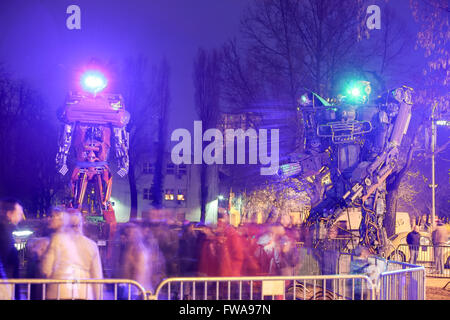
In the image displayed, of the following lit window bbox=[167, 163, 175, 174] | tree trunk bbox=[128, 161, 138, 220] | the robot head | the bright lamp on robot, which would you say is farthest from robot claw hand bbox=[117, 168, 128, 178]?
lit window bbox=[167, 163, 175, 174]

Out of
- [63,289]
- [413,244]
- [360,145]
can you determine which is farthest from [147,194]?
[63,289]

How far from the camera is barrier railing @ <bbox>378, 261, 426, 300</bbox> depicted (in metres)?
6.74

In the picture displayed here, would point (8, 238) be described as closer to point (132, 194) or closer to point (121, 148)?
point (121, 148)

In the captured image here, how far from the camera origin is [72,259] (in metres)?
5.89

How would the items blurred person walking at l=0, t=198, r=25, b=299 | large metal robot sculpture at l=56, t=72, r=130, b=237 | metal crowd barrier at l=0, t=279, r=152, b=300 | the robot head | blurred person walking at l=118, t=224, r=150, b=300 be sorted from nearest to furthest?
metal crowd barrier at l=0, t=279, r=152, b=300 < blurred person walking at l=0, t=198, r=25, b=299 < blurred person walking at l=118, t=224, r=150, b=300 < the robot head < large metal robot sculpture at l=56, t=72, r=130, b=237

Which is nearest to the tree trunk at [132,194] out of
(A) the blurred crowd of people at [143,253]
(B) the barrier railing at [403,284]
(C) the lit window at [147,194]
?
(C) the lit window at [147,194]

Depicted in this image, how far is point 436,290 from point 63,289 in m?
9.79

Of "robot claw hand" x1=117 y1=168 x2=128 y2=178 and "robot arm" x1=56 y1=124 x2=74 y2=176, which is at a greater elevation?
"robot arm" x1=56 y1=124 x2=74 y2=176

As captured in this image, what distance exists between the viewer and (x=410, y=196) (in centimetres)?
3597

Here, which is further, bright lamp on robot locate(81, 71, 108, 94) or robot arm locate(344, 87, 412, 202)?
bright lamp on robot locate(81, 71, 108, 94)

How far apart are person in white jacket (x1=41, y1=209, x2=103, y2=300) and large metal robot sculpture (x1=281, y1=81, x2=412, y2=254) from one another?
23.3 ft

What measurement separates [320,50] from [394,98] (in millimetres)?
10286

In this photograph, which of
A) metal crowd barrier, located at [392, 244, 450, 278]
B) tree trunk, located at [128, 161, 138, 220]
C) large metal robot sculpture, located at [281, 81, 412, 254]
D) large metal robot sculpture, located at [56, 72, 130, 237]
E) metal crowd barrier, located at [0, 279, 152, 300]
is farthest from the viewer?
tree trunk, located at [128, 161, 138, 220]

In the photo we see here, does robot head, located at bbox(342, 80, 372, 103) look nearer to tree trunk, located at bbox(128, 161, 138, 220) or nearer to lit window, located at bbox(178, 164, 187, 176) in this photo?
tree trunk, located at bbox(128, 161, 138, 220)
